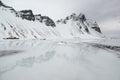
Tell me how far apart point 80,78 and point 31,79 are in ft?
11.3

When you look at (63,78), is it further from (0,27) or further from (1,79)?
(0,27)

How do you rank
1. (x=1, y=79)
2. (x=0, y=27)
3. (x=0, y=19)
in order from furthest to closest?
(x=0, y=19) < (x=0, y=27) < (x=1, y=79)

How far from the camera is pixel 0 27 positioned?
436ft

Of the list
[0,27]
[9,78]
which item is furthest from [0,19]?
[9,78]

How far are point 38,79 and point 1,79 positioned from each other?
2367 mm

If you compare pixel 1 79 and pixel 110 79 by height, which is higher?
pixel 1 79

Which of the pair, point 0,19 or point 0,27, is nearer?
point 0,27

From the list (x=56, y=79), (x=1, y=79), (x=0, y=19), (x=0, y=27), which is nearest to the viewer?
(x=1, y=79)

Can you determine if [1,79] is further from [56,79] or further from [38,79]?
[56,79]

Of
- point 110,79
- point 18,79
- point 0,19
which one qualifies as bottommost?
point 110,79

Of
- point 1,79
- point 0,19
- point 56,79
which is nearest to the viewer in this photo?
point 1,79

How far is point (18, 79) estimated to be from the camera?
7.52m

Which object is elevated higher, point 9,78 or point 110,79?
point 9,78

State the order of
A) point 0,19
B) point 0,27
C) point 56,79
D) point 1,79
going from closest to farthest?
point 1,79 → point 56,79 → point 0,27 → point 0,19
